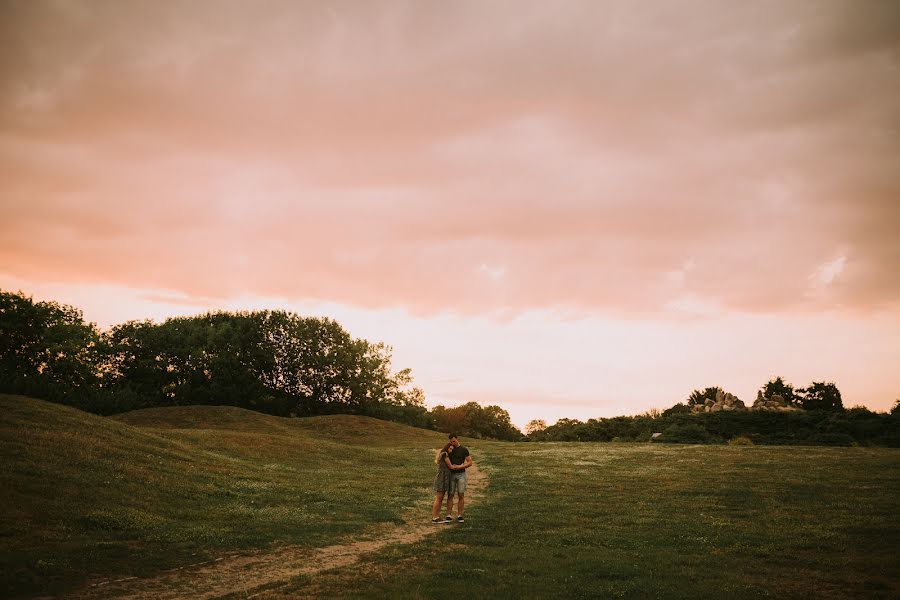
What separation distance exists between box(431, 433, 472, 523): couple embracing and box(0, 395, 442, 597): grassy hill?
2157 mm

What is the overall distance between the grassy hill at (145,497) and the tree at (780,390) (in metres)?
56.9

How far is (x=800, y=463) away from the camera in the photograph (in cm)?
3484

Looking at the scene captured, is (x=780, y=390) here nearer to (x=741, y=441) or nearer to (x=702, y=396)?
(x=702, y=396)

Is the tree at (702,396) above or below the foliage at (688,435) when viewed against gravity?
above

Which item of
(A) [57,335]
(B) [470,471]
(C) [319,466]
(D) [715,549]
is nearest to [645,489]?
(D) [715,549]

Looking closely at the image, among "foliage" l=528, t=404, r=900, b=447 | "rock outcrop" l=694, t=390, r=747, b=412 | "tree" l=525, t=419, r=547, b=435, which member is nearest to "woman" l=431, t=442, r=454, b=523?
"foliage" l=528, t=404, r=900, b=447

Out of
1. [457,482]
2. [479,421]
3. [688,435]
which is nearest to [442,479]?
[457,482]

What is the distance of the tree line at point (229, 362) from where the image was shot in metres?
75.1

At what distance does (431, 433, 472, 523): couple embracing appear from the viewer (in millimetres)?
22031

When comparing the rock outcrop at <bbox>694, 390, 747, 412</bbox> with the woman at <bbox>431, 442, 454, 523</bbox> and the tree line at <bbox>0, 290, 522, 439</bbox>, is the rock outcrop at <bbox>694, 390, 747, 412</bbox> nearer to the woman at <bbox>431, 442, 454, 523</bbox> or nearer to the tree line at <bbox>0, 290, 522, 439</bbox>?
the tree line at <bbox>0, 290, 522, 439</bbox>

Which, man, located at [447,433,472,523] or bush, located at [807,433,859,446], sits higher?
bush, located at [807,433,859,446]

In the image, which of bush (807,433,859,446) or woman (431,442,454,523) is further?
bush (807,433,859,446)

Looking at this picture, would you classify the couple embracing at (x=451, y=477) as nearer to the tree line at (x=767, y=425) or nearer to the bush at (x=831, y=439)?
the tree line at (x=767, y=425)

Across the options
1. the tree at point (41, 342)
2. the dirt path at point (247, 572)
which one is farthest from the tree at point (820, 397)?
the tree at point (41, 342)
